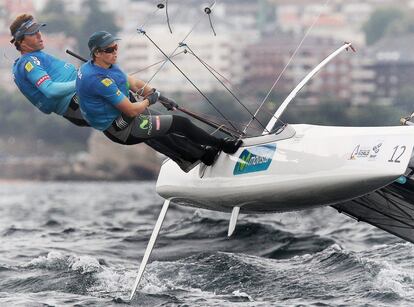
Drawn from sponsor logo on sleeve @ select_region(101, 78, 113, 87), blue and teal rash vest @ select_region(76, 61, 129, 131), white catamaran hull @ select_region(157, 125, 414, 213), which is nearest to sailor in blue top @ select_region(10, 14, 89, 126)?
blue and teal rash vest @ select_region(76, 61, 129, 131)

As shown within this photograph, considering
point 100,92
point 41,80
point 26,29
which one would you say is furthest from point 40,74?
point 100,92

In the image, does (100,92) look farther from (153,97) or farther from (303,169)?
(303,169)

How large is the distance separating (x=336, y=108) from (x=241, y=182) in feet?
186

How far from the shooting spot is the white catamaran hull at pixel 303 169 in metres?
6.71

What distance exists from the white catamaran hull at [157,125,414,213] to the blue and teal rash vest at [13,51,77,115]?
101 centimetres

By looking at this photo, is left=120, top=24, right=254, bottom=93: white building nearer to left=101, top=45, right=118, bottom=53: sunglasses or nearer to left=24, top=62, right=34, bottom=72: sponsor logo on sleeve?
left=24, top=62, right=34, bottom=72: sponsor logo on sleeve

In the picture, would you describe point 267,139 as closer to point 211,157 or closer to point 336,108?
point 211,157

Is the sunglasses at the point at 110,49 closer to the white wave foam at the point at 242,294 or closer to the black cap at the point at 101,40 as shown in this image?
the black cap at the point at 101,40

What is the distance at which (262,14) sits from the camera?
4038 inches

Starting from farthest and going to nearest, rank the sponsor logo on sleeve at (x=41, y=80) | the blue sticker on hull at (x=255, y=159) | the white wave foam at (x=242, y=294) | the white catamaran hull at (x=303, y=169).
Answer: the sponsor logo on sleeve at (x=41, y=80), the blue sticker on hull at (x=255, y=159), the white wave foam at (x=242, y=294), the white catamaran hull at (x=303, y=169)

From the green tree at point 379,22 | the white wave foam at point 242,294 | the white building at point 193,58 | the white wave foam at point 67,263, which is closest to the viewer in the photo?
the white wave foam at point 242,294

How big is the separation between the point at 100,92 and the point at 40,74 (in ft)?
2.06

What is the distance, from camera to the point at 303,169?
7000 millimetres

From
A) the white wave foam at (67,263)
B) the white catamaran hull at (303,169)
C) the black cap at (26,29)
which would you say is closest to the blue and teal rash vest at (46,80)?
the black cap at (26,29)
